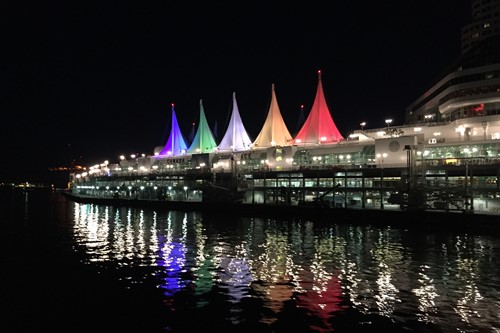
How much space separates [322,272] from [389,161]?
36.1 metres

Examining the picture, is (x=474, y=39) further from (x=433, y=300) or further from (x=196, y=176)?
(x=433, y=300)

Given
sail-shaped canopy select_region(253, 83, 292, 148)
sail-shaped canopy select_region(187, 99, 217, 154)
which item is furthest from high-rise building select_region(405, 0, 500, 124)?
sail-shaped canopy select_region(187, 99, 217, 154)

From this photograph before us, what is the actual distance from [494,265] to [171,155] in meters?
88.4

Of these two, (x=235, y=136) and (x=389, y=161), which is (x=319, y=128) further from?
(x=235, y=136)

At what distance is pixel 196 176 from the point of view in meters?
73.2

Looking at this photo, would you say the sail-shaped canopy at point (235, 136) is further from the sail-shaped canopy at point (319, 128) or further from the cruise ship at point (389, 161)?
the sail-shaped canopy at point (319, 128)

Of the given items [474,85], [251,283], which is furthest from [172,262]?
[474,85]

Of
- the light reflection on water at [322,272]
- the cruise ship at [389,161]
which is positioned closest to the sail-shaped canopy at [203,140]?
the cruise ship at [389,161]

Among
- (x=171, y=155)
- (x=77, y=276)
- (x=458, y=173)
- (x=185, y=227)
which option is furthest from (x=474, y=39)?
(x=77, y=276)

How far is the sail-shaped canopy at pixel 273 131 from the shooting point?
76.8m

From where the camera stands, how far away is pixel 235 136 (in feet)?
279

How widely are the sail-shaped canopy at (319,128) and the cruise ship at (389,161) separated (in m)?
0.16

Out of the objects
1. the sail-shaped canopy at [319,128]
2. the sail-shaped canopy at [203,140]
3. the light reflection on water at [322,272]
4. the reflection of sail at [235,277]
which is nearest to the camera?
the light reflection on water at [322,272]

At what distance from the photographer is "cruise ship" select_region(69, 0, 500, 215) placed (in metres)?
43.0
